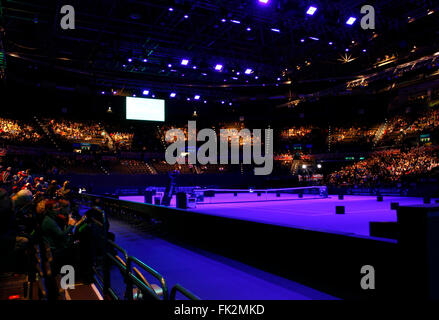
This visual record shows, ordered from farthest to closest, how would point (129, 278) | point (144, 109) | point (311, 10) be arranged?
point (144, 109), point (311, 10), point (129, 278)

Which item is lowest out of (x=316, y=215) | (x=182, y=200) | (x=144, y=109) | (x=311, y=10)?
(x=316, y=215)

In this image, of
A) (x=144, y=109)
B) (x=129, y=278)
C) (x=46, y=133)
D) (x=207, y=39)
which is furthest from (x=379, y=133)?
(x=129, y=278)

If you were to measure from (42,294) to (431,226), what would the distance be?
12.2ft

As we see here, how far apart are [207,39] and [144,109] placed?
10.5 metres

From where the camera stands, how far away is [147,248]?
304 inches

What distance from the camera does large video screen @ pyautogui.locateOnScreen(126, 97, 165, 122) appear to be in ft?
88.7

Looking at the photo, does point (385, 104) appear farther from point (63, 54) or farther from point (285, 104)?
point (63, 54)

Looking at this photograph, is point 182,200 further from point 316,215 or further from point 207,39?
point 207,39

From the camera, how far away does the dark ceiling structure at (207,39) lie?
51.2ft

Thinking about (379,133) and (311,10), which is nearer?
(311,10)

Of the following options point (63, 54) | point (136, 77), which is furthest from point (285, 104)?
point (63, 54)

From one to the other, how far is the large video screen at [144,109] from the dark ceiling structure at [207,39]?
1574 mm

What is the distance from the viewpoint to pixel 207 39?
19.8m

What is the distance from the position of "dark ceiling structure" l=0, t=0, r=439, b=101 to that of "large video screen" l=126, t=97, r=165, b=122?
1574 millimetres
